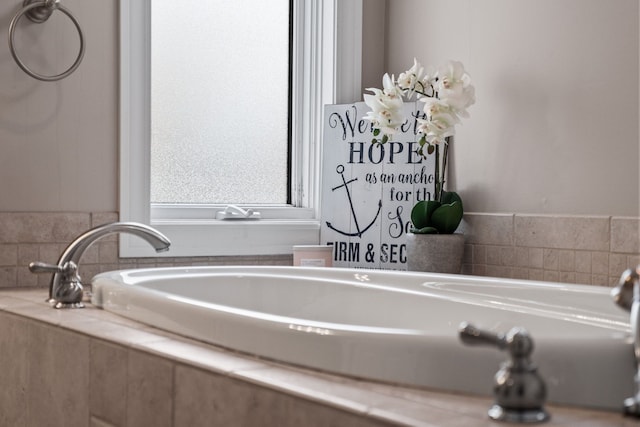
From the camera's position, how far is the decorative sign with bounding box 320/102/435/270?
266 centimetres

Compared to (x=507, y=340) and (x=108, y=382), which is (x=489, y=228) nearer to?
(x=108, y=382)

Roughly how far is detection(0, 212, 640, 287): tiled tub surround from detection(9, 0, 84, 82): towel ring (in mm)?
369

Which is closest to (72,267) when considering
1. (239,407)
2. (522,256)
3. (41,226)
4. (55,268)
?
(55,268)

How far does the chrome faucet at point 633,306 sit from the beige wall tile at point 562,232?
3.78 ft

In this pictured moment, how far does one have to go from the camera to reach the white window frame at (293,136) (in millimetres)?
2457

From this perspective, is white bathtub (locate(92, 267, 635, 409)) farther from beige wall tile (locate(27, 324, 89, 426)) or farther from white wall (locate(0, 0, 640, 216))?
white wall (locate(0, 0, 640, 216))

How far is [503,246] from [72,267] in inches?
45.5

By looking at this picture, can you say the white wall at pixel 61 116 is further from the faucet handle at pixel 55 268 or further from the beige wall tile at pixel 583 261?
the beige wall tile at pixel 583 261

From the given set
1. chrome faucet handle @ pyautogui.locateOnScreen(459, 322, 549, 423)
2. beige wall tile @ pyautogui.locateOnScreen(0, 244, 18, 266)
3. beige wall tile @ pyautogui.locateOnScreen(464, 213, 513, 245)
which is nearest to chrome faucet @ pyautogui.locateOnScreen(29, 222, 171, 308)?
beige wall tile @ pyautogui.locateOnScreen(0, 244, 18, 266)

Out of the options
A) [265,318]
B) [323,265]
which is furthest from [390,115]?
[265,318]

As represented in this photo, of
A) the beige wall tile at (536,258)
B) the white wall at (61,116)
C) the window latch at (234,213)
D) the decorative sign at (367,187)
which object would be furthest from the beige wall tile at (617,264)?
the white wall at (61,116)

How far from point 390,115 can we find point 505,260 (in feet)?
1.73

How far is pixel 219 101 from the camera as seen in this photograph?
110 inches

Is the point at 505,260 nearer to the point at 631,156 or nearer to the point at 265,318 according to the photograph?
the point at 631,156
